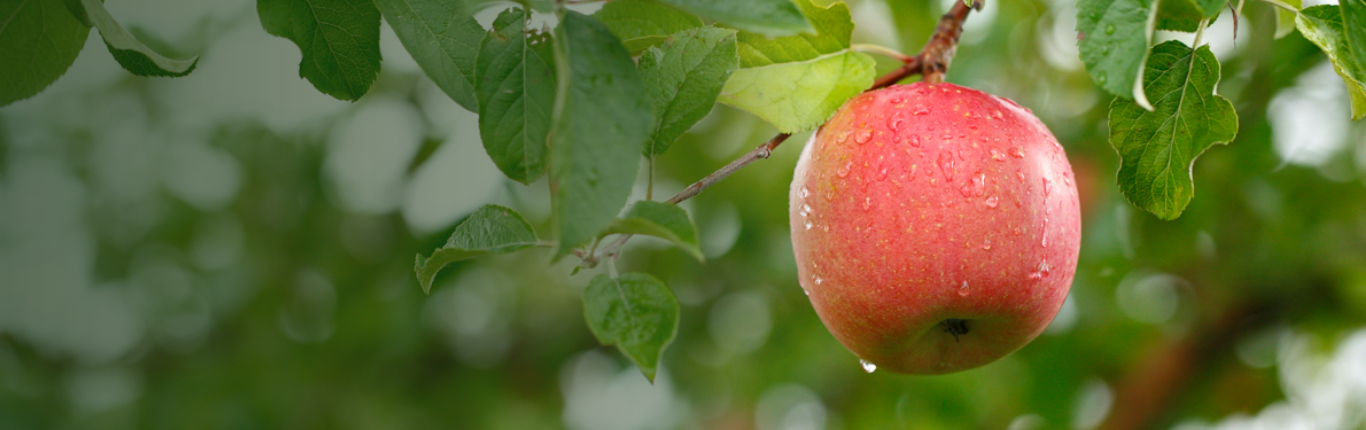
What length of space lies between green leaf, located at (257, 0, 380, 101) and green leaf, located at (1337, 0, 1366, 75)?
0.47 metres

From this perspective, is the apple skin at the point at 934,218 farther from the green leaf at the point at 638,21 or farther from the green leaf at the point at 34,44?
the green leaf at the point at 34,44

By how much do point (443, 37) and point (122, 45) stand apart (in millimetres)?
153

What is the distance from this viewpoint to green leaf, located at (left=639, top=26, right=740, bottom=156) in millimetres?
406

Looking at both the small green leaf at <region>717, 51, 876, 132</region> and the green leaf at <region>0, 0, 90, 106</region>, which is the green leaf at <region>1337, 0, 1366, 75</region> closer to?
the small green leaf at <region>717, 51, 876, 132</region>

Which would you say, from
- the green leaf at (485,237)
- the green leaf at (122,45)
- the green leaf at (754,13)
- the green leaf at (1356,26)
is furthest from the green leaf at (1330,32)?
the green leaf at (122,45)

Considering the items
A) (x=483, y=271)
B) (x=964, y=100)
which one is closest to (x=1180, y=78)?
(x=964, y=100)

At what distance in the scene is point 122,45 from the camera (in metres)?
0.40

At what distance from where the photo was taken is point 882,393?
1.49m

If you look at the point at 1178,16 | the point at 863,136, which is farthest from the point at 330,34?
the point at 1178,16

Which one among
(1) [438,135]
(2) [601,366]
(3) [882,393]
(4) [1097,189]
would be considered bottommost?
(2) [601,366]

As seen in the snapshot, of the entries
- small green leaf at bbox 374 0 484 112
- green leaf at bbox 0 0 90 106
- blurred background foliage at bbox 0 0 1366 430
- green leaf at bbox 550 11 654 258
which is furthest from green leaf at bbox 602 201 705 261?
blurred background foliage at bbox 0 0 1366 430

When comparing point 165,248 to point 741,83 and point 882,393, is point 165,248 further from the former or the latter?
point 741,83

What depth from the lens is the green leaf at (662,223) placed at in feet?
1.04

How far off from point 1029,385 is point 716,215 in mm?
615
